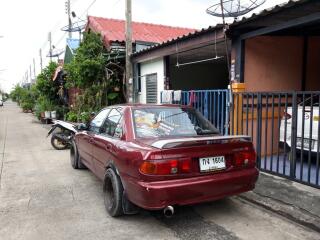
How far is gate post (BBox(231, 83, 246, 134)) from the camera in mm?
6848

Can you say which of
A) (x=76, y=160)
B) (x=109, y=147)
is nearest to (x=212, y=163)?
(x=109, y=147)

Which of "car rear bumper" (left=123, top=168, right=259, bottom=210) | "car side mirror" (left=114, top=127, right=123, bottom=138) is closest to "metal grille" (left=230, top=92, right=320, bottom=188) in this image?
"car rear bumper" (left=123, top=168, right=259, bottom=210)

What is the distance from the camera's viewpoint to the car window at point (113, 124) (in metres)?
4.68

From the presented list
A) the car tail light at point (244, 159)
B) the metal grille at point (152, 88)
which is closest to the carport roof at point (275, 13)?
the car tail light at point (244, 159)

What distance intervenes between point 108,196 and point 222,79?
10828mm

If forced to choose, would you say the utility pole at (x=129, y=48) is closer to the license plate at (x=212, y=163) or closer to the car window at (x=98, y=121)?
the car window at (x=98, y=121)

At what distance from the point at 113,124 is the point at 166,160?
4.94 feet

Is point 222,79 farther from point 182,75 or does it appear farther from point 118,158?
point 118,158

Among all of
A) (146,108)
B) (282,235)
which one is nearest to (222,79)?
(146,108)

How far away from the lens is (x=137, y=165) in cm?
379

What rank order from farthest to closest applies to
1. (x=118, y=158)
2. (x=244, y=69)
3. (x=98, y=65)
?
1. (x=98, y=65)
2. (x=244, y=69)
3. (x=118, y=158)

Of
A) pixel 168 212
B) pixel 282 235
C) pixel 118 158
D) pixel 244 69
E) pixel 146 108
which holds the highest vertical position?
pixel 244 69

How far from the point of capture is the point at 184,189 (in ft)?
12.3

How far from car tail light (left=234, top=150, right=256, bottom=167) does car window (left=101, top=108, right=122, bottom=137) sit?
159 cm
